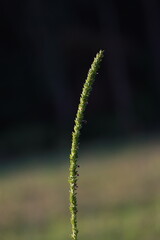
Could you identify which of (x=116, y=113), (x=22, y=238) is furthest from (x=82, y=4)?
(x=22, y=238)

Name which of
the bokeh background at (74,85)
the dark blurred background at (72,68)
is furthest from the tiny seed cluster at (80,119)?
the dark blurred background at (72,68)

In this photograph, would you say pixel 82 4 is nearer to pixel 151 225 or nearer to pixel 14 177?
pixel 14 177

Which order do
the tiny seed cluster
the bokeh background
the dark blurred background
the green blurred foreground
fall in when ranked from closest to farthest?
the tiny seed cluster → the green blurred foreground → the bokeh background → the dark blurred background

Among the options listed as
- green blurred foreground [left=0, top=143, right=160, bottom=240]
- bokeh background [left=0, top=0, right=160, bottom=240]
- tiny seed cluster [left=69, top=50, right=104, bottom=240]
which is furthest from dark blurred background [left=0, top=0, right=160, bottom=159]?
tiny seed cluster [left=69, top=50, right=104, bottom=240]

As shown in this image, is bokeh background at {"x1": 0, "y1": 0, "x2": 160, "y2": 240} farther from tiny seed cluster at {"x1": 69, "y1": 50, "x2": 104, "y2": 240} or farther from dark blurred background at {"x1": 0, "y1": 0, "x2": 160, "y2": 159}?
tiny seed cluster at {"x1": 69, "y1": 50, "x2": 104, "y2": 240}

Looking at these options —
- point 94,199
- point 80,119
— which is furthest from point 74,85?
point 80,119

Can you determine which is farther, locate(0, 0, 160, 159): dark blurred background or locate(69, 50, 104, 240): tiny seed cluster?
locate(0, 0, 160, 159): dark blurred background
